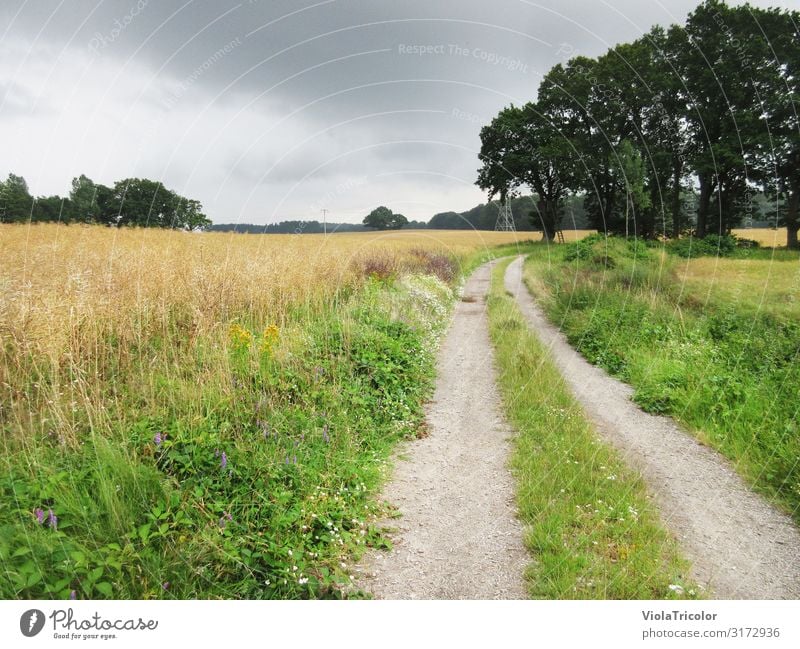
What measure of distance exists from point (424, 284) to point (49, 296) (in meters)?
11.9

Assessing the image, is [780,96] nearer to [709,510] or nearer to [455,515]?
[709,510]

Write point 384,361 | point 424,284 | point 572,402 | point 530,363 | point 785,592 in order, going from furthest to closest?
point 424,284 < point 530,363 < point 384,361 < point 572,402 < point 785,592

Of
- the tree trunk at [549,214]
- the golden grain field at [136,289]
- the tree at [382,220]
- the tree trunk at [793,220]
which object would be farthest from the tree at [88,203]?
the tree trunk at [793,220]

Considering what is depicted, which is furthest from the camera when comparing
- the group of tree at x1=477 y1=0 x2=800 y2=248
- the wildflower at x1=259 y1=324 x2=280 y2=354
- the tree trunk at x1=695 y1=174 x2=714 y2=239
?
the tree trunk at x1=695 y1=174 x2=714 y2=239

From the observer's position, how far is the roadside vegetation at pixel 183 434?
9.56 feet

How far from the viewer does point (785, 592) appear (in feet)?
9.92

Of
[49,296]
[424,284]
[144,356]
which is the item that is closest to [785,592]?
[144,356]

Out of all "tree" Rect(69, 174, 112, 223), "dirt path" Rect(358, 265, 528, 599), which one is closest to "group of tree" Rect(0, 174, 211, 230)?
"tree" Rect(69, 174, 112, 223)

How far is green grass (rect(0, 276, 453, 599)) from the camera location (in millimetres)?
2781

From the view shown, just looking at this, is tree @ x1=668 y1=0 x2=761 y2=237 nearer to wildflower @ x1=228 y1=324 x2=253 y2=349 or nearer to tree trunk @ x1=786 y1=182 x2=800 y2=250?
tree trunk @ x1=786 y1=182 x2=800 y2=250

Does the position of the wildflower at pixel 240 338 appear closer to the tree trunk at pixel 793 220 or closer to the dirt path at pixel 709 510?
the dirt path at pixel 709 510

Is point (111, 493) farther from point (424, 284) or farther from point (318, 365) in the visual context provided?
point (424, 284)

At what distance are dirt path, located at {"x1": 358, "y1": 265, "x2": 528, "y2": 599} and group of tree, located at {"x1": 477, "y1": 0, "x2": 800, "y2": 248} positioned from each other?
537 inches

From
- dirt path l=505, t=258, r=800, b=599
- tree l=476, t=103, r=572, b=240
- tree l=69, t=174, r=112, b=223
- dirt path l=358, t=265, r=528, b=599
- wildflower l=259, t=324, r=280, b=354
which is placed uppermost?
tree l=476, t=103, r=572, b=240
